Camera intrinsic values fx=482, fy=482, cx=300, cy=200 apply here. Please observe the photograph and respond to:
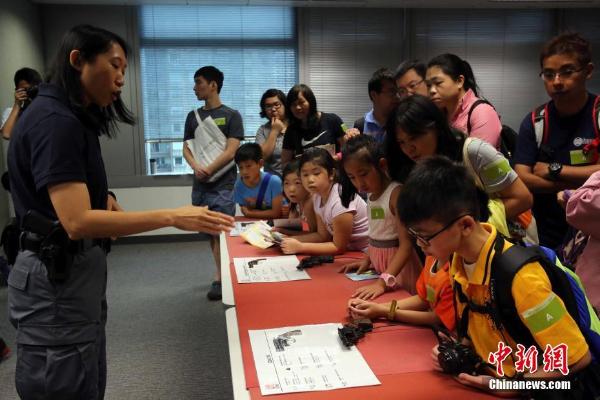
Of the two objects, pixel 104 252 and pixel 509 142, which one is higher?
pixel 509 142

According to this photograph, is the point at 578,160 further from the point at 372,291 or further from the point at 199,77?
the point at 199,77

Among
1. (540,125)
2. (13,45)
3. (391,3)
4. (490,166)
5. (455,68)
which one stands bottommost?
(490,166)

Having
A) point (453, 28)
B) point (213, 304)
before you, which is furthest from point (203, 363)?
point (453, 28)

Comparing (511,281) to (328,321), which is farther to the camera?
(328,321)

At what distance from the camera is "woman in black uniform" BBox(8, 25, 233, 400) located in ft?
4.12

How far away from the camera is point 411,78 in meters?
2.46

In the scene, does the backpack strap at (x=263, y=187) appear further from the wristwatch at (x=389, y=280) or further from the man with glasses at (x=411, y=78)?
the wristwatch at (x=389, y=280)

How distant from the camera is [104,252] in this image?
5.04ft

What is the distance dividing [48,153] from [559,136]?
70.5 inches

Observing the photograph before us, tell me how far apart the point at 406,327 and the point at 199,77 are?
2.81m

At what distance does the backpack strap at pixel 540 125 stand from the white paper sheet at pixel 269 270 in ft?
3.54

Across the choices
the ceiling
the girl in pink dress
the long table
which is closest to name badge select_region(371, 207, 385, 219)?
the girl in pink dress

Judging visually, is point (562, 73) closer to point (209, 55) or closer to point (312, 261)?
point (312, 261)

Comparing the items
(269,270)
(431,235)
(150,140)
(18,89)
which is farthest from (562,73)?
(150,140)
